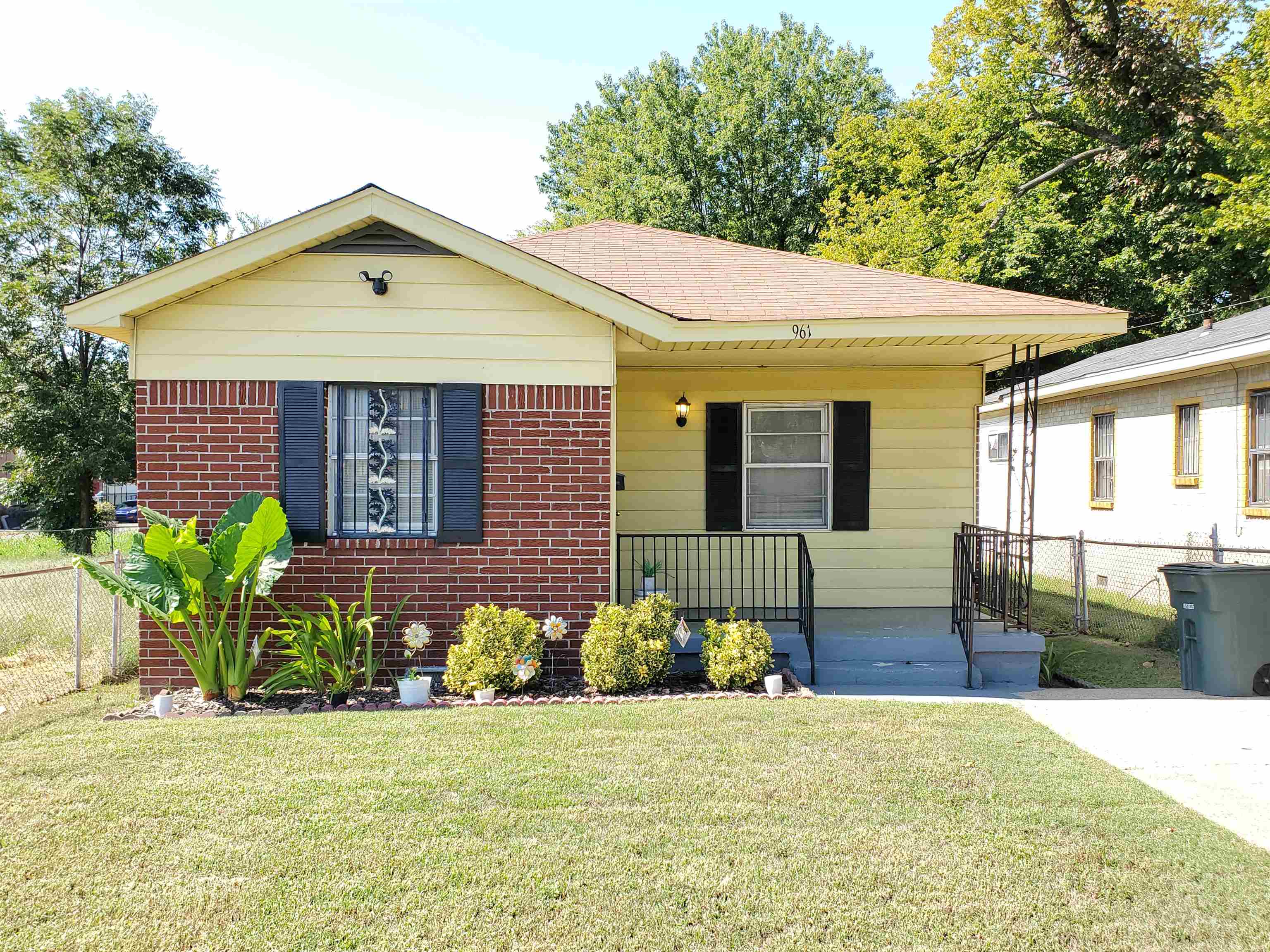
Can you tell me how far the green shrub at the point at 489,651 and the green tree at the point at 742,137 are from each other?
22.7 m

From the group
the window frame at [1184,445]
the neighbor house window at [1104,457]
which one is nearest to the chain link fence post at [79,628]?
the window frame at [1184,445]

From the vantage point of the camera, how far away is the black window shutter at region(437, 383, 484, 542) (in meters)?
6.82

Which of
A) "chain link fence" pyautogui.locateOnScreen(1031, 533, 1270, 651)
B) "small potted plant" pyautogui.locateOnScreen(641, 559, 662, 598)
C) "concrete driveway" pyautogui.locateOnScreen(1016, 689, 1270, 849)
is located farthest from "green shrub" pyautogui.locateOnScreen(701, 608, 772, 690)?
"chain link fence" pyautogui.locateOnScreen(1031, 533, 1270, 651)

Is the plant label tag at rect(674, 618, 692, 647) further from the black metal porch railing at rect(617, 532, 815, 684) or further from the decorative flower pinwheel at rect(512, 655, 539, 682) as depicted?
the decorative flower pinwheel at rect(512, 655, 539, 682)

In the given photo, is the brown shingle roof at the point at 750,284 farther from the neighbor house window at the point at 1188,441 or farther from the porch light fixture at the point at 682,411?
the neighbor house window at the point at 1188,441

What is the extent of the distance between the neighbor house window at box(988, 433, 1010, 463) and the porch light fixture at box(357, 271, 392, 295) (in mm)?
15269

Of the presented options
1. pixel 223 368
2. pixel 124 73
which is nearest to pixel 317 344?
pixel 223 368

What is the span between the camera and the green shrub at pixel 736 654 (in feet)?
21.6

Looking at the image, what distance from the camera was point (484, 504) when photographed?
6.92 meters

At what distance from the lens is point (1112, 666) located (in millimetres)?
8211

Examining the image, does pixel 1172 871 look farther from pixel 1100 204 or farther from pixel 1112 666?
pixel 1100 204

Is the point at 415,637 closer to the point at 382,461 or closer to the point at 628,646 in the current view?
the point at 382,461

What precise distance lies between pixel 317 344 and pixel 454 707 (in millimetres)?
2977

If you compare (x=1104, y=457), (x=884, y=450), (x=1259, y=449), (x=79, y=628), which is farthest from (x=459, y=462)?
(x=1104, y=457)
